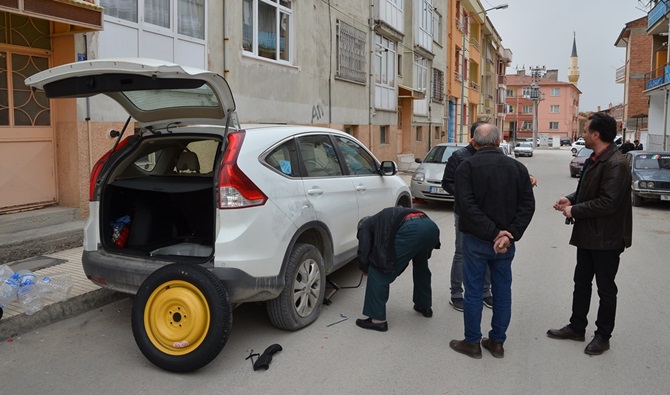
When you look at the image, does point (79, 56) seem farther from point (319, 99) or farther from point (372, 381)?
point (319, 99)

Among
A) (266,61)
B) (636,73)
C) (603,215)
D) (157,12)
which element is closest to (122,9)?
(157,12)

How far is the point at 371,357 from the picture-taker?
14.3 ft

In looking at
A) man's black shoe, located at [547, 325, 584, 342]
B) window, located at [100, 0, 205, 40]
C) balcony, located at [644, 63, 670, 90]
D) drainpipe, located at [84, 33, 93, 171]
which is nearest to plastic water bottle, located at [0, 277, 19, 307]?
drainpipe, located at [84, 33, 93, 171]

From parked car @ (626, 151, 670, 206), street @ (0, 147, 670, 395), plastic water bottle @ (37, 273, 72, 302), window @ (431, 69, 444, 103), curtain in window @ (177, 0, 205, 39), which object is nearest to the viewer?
street @ (0, 147, 670, 395)

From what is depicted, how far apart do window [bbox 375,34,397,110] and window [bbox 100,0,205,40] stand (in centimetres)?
1163

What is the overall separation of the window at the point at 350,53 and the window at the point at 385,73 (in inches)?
71.5

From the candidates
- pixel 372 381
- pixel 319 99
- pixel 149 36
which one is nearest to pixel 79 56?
pixel 149 36

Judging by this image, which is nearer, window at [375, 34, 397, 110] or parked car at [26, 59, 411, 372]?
parked car at [26, 59, 411, 372]

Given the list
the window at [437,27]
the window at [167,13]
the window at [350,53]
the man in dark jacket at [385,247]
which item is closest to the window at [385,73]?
the window at [350,53]

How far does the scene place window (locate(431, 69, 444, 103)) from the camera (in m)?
31.3

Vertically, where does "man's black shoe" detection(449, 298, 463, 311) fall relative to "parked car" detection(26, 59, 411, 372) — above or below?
below

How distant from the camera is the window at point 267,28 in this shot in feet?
42.4

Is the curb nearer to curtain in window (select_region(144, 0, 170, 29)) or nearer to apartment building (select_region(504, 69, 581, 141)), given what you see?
curtain in window (select_region(144, 0, 170, 29))

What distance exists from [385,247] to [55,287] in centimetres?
336
